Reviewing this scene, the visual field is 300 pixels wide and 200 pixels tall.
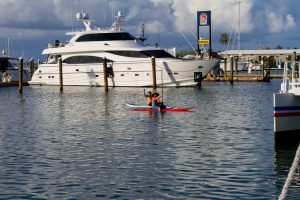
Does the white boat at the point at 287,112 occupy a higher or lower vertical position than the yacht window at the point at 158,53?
lower

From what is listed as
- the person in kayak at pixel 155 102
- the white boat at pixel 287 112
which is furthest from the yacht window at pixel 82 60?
the white boat at pixel 287 112

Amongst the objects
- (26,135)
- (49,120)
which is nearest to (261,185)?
(26,135)

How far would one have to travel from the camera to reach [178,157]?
63.7 ft

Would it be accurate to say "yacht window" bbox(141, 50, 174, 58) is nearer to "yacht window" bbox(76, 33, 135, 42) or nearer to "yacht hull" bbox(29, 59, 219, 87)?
"yacht hull" bbox(29, 59, 219, 87)

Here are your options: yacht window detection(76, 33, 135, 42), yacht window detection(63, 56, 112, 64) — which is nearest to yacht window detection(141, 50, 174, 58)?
yacht window detection(76, 33, 135, 42)

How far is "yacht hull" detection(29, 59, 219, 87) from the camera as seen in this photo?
58562 millimetres

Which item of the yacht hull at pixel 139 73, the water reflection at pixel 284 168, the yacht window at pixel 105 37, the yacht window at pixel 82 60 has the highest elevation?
the yacht window at pixel 105 37

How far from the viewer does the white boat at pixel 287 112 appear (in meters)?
20.2

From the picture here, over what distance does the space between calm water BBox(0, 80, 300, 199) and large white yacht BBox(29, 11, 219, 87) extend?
22.4 m

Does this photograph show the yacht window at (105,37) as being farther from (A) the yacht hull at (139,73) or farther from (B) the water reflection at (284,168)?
(B) the water reflection at (284,168)

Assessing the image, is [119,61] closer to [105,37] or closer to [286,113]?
[105,37]

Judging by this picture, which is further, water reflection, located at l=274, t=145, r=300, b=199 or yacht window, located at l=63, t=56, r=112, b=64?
yacht window, located at l=63, t=56, r=112, b=64

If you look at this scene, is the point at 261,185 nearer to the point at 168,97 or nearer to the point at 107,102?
the point at 107,102

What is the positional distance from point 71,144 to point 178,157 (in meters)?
5.32
